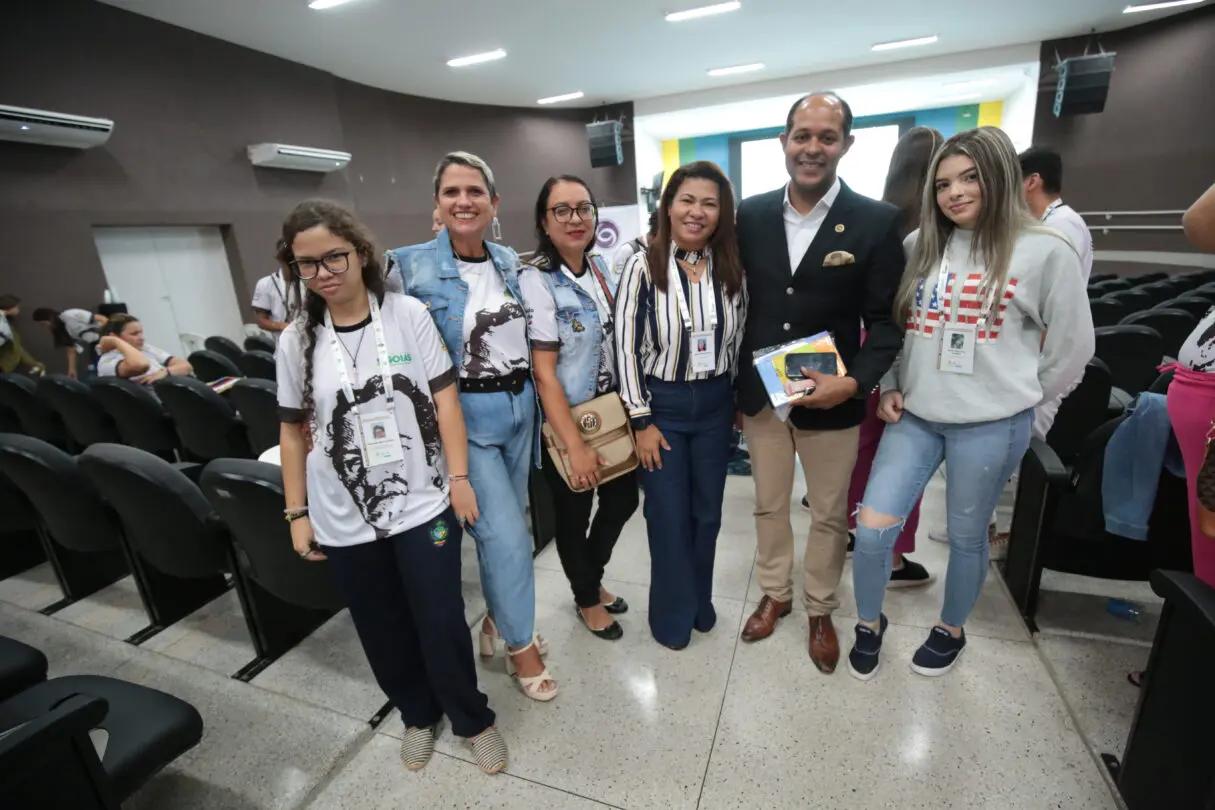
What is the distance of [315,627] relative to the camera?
213 centimetres

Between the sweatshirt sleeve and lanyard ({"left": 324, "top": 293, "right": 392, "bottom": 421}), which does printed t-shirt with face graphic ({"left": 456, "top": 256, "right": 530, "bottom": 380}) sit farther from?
the sweatshirt sleeve

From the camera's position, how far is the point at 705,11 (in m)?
6.57

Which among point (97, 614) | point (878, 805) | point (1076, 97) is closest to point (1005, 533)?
point (878, 805)

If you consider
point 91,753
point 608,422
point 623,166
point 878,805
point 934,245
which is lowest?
point 878,805

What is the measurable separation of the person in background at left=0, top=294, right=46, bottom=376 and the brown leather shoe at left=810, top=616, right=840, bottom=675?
21.3 ft

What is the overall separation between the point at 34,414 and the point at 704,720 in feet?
14.0

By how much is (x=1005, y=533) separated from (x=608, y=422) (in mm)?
1971

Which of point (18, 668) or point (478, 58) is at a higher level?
point (478, 58)

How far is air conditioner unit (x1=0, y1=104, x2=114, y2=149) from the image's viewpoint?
473cm

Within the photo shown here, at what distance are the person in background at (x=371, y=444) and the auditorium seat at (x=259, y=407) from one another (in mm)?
1599

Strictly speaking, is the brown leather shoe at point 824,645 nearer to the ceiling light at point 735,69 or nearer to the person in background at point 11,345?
the person in background at point 11,345

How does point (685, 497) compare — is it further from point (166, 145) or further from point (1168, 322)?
point (166, 145)

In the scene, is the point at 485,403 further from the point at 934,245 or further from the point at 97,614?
the point at 97,614

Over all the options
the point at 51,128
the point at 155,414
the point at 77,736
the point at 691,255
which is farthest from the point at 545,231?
the point at 51,128
